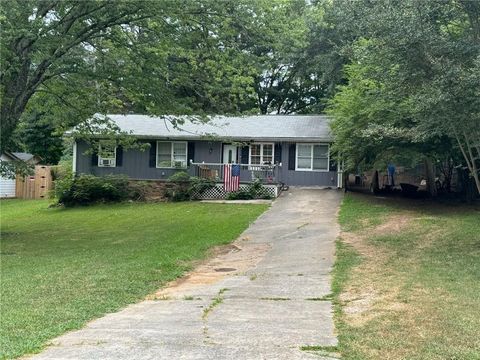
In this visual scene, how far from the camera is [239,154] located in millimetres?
25344

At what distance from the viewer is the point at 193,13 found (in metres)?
13.2

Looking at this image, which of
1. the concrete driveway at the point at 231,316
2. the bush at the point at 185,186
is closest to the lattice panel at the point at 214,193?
the bush at the point at 185,186

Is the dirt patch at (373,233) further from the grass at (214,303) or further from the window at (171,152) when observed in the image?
the window at (171,152)

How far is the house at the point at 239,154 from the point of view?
2419cm

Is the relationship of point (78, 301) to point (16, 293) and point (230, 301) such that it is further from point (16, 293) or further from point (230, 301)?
point (230, 301)

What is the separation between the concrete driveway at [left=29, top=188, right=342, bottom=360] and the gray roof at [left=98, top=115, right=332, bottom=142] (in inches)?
500

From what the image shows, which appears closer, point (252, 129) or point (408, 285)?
point (408, 285)

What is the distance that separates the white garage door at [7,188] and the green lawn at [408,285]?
20639 mm

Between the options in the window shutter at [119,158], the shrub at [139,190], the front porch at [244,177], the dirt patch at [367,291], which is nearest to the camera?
the dirt patch at [367,291]

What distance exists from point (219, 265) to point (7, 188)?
73.9 feet

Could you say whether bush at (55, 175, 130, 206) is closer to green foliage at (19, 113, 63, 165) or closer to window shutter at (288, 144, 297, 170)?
window shutter at (288, 144, 297, 170)

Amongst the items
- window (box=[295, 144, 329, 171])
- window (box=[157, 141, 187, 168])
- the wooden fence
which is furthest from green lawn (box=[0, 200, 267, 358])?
the wooden fence

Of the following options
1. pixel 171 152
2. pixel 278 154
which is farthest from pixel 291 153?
pixel 171 152

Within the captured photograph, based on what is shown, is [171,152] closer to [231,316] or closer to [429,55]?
[429,55]
